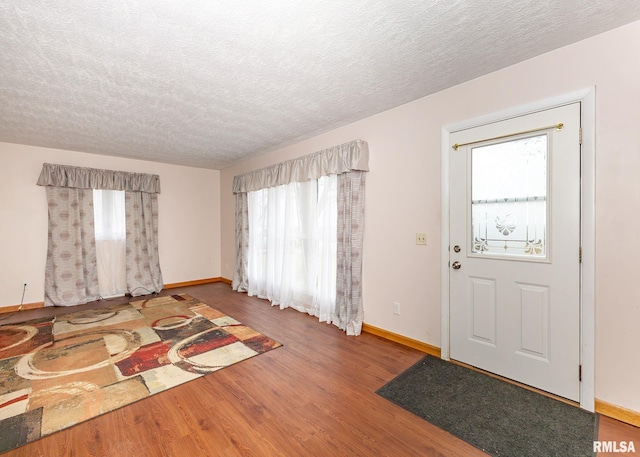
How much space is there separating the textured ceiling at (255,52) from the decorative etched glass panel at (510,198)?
0.67 m

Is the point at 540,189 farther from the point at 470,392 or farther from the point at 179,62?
the point at 179,62

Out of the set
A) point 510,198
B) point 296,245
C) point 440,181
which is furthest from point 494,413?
point 296,245

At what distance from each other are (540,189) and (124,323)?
4.63 m

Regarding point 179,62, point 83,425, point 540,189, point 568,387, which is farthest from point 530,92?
point 83,425

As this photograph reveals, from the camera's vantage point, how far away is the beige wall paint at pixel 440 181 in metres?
1.71

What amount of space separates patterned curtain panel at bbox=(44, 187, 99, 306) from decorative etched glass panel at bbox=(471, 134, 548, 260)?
565cm

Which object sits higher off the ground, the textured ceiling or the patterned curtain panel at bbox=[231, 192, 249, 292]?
the textured ceiling

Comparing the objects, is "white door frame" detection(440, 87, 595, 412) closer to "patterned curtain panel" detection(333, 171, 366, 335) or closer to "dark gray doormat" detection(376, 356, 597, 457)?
"dark gray doormat" detection(376, 356, 597, 457)

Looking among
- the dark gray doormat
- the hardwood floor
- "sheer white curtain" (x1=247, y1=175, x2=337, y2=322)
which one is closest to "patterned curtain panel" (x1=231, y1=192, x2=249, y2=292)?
"sheer white curtain" (x1=247, y1=175, x2=337, y2=322)

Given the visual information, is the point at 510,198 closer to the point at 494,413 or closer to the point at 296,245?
the point at 494,413

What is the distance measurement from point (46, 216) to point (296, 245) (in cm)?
398

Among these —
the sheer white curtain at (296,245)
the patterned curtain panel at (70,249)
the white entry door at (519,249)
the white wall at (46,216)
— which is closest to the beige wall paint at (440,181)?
the white entry door at (519,249)

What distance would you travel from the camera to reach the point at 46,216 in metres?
4.27

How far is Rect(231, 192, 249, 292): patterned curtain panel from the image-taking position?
5.09m
